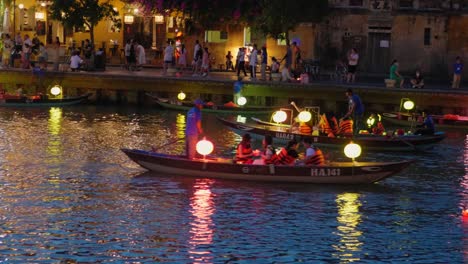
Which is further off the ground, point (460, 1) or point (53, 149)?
point (460, 1)

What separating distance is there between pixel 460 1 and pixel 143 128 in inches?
877

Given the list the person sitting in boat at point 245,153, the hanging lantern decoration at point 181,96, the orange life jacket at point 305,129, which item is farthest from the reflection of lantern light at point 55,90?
the person sitting in boat at point 245,153

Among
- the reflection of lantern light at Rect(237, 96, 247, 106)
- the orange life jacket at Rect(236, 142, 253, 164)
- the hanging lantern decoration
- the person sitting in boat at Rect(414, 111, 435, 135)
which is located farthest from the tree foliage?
the orange life jacket at Rect(236, 142, 253, 164)

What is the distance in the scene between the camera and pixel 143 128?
45.9 metres

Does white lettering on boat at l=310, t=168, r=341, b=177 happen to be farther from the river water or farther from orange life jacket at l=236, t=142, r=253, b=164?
orange life jacket at l=236, t=142, r=253, b=164

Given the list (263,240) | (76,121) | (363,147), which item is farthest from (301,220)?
(76,121)

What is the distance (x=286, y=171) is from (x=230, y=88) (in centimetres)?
2308

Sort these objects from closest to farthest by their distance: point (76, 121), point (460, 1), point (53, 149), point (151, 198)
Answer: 1. point (151, 198)
2. point (53, 149)
3. point (76, 121)
4. point (460, 1)

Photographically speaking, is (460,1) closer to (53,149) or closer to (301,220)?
(53,149)

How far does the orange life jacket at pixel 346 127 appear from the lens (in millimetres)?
38906

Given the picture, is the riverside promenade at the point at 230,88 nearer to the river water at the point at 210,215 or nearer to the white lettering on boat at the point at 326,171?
the river water at the point at 210,215

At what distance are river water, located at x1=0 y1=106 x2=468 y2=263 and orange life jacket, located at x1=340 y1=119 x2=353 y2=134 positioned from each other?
1.46 m

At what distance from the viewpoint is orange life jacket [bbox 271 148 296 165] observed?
3092cm

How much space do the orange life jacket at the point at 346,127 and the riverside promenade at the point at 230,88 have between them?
1222cm
